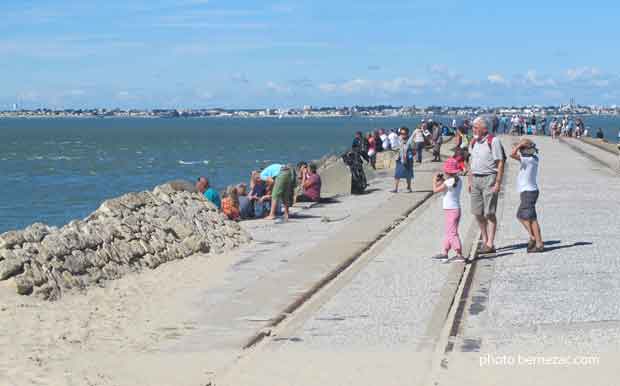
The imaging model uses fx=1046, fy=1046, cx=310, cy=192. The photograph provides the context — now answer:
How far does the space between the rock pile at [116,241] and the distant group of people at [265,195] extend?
2.01 m

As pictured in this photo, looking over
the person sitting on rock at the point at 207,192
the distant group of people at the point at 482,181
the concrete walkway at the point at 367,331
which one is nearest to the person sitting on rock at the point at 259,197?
the person sitting on rock at the point at 207,192

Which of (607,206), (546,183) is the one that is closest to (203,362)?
(607,206)

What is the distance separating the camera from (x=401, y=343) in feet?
30.0

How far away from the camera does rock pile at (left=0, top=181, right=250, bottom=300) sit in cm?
1173

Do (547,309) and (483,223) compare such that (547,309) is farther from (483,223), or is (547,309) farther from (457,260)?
(483,223)

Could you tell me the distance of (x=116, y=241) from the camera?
1384cm

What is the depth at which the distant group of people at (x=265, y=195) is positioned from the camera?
65.0 feet

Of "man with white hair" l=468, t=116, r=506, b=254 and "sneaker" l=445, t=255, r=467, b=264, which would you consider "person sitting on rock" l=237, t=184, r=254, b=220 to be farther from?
"man with white hair" l=468, t=116, r=506, b=254

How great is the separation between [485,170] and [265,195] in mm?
9320

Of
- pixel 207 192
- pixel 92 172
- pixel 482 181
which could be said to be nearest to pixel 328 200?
→ pixel 207 192

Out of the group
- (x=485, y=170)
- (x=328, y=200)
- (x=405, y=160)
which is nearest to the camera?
(x=485, y=170)

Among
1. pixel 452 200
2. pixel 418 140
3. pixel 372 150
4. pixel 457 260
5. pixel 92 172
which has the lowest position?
pixel 92 172

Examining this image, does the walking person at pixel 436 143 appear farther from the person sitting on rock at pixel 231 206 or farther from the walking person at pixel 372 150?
the person sitting on rock at pixel 231 206

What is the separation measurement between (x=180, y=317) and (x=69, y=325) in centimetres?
110
